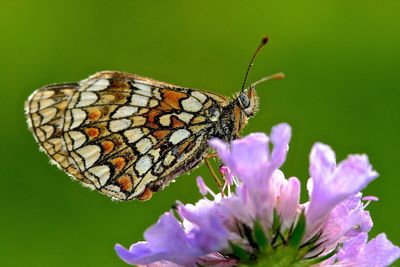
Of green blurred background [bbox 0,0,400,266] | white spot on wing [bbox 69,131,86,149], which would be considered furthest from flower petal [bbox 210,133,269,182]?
green blurred background [bbox 0,0,400,266]

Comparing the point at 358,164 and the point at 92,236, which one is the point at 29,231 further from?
the point at 358,164

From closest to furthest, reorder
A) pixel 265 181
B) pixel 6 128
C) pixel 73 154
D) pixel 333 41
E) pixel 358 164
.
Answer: pixel 358 164 < pixel 265 181 < pixel 73 154 < pixel 6 128 < pixel 333 41

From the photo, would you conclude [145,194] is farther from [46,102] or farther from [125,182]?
[46,102]

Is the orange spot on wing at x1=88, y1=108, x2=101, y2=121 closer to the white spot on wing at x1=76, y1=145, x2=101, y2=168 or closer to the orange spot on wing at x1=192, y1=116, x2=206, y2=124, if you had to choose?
the white spot on wing at x1=76, y1=145, x2=101, y2=168

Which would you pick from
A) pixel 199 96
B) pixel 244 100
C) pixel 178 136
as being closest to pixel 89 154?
pixel 178 136

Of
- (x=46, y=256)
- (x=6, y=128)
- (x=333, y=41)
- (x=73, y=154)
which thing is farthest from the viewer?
(x=333, y=41)

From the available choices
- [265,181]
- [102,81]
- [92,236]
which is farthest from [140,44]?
[265,181]

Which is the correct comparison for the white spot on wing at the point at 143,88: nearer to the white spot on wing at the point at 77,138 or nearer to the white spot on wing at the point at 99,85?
the white spot on wing at the point at 99,85
